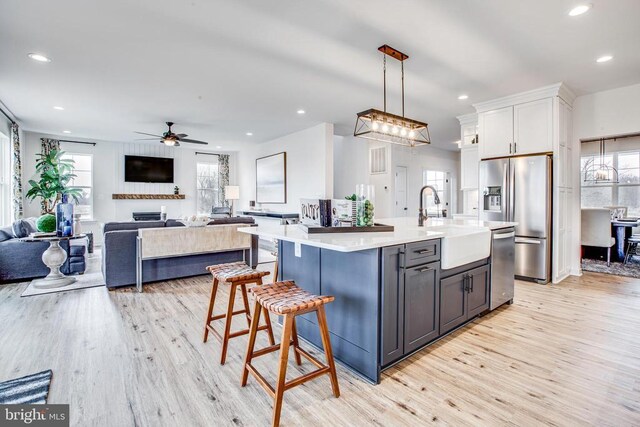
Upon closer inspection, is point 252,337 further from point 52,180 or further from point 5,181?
point 52,180

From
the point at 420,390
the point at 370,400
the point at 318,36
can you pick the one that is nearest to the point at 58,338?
the point at 370,400

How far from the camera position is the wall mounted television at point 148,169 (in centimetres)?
825

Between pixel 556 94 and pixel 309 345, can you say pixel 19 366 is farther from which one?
pixel 556 94

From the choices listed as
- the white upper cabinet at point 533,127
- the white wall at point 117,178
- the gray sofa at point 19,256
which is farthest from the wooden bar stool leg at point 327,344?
A: the white wall at point 117,178

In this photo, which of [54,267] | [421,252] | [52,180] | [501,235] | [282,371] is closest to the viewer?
[282,371]

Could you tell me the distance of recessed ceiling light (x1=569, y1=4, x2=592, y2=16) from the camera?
8.07ft

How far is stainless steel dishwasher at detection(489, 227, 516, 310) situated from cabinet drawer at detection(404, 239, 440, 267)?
1041 millimetres

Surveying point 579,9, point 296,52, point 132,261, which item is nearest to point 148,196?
point 132,261

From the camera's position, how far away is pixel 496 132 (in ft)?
15.8

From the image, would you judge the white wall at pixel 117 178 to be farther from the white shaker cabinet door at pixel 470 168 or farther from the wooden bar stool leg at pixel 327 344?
the wooden bar stool leg at pixel 327 344

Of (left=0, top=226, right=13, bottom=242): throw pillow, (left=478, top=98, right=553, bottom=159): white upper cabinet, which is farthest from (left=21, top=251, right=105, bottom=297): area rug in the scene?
(left=478, top=98, right=553, bottom=159): white upper cabinet

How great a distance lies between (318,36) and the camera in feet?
9.63

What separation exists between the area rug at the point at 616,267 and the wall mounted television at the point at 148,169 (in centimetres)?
957

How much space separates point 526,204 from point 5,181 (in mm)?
8679
